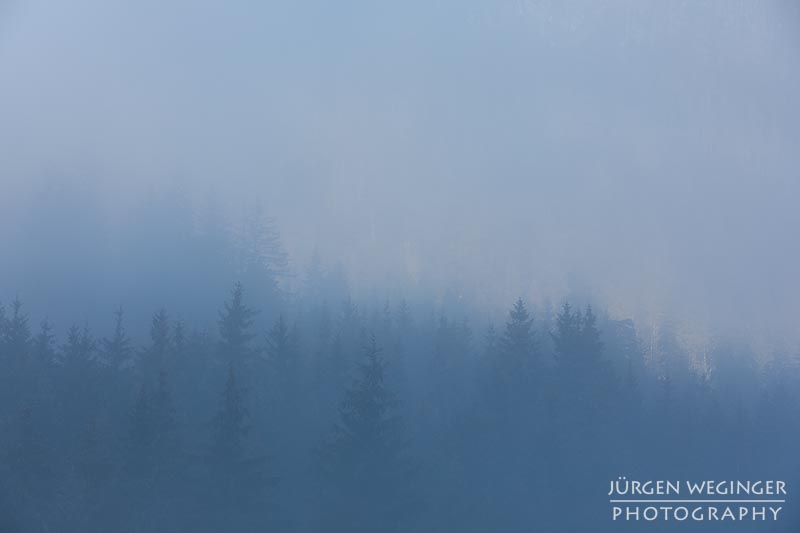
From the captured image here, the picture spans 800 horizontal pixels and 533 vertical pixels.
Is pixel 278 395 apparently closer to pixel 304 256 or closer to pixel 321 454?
pixel 321 454

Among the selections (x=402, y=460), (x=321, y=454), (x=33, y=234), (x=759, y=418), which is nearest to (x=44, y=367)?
(x=33, y=234)

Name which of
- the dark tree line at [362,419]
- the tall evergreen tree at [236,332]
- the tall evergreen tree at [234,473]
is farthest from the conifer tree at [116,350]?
the tall evergreen tree at [234,473]

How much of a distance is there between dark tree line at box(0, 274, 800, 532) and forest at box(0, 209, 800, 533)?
5 cm

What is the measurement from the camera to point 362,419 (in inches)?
697

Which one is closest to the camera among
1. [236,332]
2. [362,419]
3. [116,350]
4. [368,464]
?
[368,464]

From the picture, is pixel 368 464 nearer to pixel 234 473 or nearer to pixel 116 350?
pixel 234 473

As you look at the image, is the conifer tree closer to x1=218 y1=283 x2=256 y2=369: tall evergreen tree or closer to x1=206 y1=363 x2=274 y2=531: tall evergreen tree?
x1=218 y1=283 x2=256 y2=369: tall evergreen tree

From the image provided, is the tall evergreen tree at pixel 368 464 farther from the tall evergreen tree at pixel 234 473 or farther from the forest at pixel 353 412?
the tall evergreen tree at pixel 234 473

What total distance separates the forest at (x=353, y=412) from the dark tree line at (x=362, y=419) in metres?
0.05

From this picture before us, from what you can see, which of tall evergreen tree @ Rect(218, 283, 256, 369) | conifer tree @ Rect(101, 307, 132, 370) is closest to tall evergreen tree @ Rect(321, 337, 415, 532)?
tall evergreen tree @ Rect(218, 283, 256, 369)

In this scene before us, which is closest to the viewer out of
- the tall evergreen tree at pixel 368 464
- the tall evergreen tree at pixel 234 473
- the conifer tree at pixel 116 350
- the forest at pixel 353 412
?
the tall evergreen tree at pixel 234 473

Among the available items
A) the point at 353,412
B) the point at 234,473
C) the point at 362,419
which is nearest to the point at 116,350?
the point at 234,473

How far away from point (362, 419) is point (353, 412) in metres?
0.28

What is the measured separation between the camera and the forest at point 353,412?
16594mm
